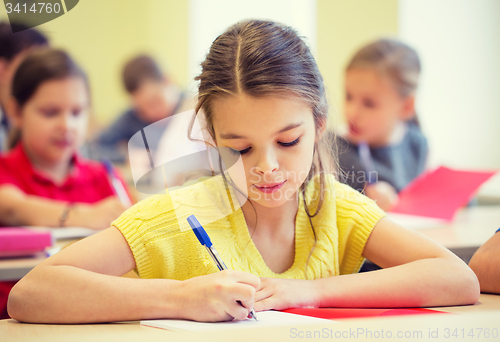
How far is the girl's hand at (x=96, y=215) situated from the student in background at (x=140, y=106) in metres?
1.80

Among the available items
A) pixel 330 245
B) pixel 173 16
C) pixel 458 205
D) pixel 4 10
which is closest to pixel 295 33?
pixel 330 245

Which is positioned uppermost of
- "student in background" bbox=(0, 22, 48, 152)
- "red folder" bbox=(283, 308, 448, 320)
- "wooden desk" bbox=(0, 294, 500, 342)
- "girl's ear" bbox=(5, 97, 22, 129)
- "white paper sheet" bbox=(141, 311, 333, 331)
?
"student in background" bbox=(0, 22, 48, 152)

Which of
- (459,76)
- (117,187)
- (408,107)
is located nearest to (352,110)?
(408,107)

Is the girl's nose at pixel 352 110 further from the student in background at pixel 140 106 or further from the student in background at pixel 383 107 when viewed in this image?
the student in background at pixel 140 106

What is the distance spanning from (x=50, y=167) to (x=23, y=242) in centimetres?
Result: 63

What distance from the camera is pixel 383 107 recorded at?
5.36 feet

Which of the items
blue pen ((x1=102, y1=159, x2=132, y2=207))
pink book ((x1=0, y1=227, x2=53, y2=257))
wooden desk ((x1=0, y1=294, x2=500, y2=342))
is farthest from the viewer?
blue pen ((x1=102, y1=159, x2=132, y2=207))

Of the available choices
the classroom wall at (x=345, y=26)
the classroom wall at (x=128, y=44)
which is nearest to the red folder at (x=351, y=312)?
the classroom wall at (x=345, y=26)

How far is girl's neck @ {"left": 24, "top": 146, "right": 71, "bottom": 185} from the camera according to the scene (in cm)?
144

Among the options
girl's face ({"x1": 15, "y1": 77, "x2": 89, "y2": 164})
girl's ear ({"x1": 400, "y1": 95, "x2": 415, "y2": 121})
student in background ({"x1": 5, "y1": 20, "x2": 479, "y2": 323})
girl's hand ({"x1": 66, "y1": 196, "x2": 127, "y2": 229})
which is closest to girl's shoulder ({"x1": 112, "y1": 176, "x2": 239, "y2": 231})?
student in background ({"x1": 5, "y1": 20, "x2": 479, "y2": 323})

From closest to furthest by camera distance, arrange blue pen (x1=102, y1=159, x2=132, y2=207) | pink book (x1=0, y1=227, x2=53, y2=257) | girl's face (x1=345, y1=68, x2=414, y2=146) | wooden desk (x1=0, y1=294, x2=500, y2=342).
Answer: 1. wooden desk (x1=0, y1=294, x2=500, y2=342)
2. pink book (x1=0, y1=227, x2=53, y2=257)
3. blue pen (x1=102, y1=159, x2=132, y2=207)
4. girl's face (x1=345, y1=68, x2=414, y2=146)

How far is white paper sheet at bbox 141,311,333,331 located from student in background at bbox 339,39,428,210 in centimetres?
106

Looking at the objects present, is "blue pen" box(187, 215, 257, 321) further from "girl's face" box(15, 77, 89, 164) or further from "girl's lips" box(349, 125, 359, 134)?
"girl's lips" box(349, 125, 359, 134)

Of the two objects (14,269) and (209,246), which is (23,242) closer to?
(14,269)
